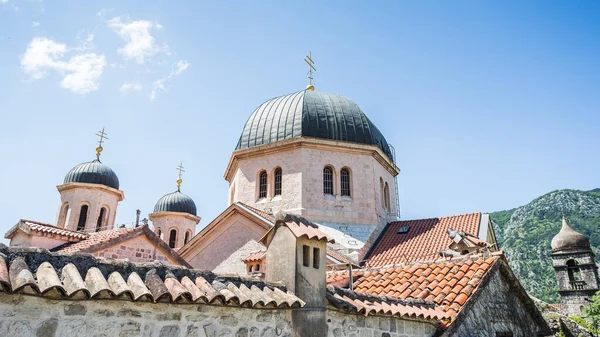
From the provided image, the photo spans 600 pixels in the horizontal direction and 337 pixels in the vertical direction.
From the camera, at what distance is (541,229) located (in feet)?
217

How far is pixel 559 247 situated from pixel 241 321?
3597 centimetres

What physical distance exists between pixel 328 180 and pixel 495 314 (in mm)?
10894

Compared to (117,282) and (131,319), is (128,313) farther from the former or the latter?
(117,282)

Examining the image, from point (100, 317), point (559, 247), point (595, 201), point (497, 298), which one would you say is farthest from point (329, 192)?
point (595, 201)

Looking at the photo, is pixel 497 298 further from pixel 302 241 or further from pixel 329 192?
pixel 329 192

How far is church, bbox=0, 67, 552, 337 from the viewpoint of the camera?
378 centimetres

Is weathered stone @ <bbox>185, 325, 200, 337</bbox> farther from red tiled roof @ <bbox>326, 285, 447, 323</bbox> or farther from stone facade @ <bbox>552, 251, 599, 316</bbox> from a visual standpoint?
stone facade @ <bbox>552, 251, 599, 316</bbox>

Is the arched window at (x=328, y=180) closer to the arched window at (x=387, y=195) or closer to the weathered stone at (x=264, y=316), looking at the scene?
the arched window at (x=387, y=195)

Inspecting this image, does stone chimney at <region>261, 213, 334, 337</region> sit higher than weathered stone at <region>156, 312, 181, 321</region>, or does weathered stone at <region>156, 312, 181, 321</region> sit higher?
stone chimney at <region>261, 213, 334, 337</region>

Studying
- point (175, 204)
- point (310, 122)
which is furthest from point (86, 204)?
point (310, 122)

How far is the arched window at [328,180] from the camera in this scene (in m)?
17.7

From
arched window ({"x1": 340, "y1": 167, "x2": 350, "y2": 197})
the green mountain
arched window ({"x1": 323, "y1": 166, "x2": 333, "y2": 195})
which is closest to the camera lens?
arched window ({"x1": 323, "y1": 166, "x2": 333, "y2": 195})

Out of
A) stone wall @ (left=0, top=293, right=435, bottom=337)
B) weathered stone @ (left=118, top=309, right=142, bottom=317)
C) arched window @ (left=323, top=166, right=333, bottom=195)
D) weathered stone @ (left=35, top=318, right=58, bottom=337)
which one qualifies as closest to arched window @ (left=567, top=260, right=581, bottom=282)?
arched window @ (left=323, top=166, right=333, bottom=195)

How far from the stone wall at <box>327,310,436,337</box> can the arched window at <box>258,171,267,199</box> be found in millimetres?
12340
